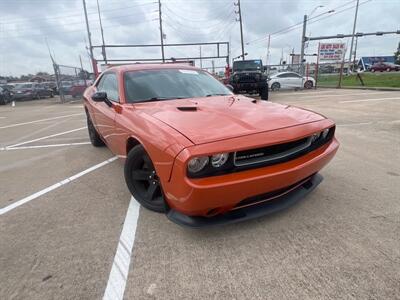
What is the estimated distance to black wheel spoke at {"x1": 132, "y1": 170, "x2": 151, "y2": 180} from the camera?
284 cm

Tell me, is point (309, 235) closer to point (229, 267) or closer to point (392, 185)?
point (229, 267)

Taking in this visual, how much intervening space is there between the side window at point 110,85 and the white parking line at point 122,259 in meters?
1.53

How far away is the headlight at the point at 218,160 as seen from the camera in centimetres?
213

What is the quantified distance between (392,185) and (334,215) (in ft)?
3.77

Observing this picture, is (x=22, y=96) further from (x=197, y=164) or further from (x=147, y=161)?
(x=197, y=164)

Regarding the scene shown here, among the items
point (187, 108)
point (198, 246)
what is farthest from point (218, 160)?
point (187, 108)

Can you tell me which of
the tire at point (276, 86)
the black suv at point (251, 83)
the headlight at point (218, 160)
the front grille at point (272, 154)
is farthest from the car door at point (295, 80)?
the headlight at point (218, 160)

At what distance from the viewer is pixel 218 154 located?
208 centimetres

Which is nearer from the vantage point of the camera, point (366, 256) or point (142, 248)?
point (366, 256)

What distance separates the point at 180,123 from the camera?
244 cm

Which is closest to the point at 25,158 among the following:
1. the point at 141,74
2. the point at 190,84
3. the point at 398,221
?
the point at 141,74

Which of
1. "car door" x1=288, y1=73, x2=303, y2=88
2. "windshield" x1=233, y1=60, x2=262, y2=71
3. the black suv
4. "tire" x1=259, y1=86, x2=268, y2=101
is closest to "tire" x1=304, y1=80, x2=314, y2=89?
"car door" x1=288, y1=73, x2=303, y2=88

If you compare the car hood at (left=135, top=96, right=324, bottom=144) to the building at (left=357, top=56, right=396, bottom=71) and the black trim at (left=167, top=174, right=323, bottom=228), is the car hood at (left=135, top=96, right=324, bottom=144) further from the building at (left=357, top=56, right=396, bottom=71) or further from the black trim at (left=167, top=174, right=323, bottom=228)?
the building at (left=357, top=56, right=396, bottom=71)

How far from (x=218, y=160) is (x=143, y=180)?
1.06m
